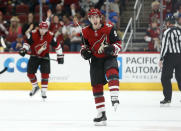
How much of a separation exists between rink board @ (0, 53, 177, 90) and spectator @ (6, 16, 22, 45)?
0.59 meters

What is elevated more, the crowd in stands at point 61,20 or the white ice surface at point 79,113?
the crowd in stands at point 61,20

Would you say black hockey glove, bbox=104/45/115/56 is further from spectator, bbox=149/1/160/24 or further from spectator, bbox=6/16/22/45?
spectator, bbox=6/16/22/45

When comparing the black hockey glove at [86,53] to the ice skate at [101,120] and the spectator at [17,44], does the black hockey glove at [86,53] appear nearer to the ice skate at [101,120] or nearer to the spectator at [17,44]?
the ice skate at [101,120]

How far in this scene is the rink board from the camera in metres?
11.2

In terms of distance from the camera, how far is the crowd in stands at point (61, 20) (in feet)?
37.8

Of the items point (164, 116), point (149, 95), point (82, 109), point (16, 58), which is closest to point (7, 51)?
point (16, 58)

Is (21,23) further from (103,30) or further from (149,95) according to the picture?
(103,30)

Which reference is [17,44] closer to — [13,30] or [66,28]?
[13,30]

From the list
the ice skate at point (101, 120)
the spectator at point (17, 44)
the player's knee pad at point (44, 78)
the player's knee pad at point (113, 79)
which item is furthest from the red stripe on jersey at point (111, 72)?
the spectator at point (17, 44)

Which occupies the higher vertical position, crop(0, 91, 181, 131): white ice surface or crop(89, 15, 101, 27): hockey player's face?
crop(89, 15, 101, 27): hockey player's face

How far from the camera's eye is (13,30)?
12.0 meters

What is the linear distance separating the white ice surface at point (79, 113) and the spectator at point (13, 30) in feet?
6.90

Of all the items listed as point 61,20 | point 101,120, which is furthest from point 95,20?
point 61,20

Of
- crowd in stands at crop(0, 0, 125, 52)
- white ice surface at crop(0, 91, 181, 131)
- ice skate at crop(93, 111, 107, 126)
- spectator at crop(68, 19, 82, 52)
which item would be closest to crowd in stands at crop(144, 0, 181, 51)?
crowd in stands at crop(0, 0, 125, 52)
